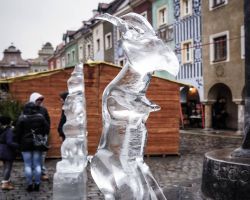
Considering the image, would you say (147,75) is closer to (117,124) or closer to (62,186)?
(117,124)

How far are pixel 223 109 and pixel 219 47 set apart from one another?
12.3ft

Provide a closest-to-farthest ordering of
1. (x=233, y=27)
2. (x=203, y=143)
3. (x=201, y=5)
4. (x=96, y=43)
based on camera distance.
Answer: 1. (x=203, y=143)
2. (x=233, y=27)
3. (x=201, y=5)
4. (x=96, y=43)

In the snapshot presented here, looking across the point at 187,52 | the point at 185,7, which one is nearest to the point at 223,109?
the point at 187,52

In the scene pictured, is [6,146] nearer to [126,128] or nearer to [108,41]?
[126,128]

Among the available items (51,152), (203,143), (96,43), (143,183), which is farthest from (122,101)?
(96,43)

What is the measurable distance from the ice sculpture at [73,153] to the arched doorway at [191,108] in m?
19.8


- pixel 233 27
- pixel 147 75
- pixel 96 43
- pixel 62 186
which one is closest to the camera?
pixel 147 75

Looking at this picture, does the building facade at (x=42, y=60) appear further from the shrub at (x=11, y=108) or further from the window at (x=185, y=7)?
the shrub at (x=11, y=108)

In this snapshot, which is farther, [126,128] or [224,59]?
[224,59]

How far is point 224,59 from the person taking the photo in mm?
20406

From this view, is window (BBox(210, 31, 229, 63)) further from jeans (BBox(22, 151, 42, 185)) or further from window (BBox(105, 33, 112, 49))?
jeans (BBox(22, 151, 42, 185))

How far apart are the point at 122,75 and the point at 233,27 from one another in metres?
17.2

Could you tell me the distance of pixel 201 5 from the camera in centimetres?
2197

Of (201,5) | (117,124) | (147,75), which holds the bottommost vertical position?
(117,124)
